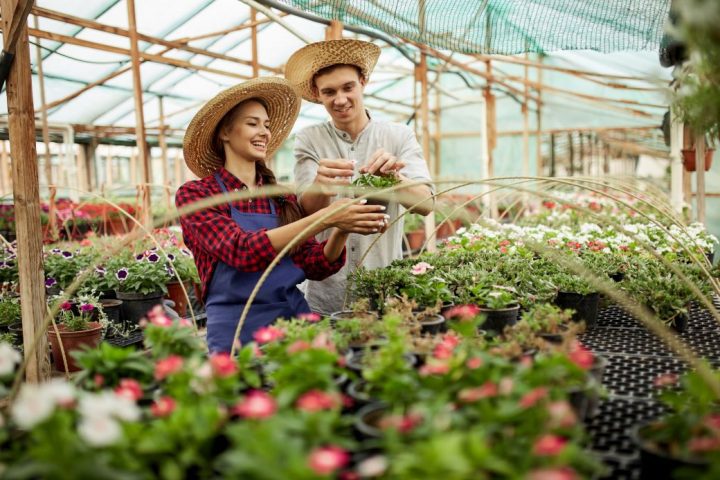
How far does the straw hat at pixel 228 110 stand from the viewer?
6.37 ft

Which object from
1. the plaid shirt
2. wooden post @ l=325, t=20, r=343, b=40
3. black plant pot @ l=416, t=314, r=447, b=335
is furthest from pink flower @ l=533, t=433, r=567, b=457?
wooden post @ l=325, t=20, r=343, b=40

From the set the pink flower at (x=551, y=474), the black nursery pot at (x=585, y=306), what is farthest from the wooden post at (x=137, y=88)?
the pink flower at (x=551, y=474)

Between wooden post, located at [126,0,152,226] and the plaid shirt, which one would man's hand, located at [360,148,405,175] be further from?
wooden post, located at [126,0,152,226]

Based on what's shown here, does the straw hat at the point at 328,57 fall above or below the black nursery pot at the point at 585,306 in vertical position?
above

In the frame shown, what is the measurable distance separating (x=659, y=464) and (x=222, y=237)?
1277 mm

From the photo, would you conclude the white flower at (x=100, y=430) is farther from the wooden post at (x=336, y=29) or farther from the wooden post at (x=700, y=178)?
the wooden post at (x=700, y=178)

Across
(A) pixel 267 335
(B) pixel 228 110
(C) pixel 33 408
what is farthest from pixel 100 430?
(B) pixel 228 110

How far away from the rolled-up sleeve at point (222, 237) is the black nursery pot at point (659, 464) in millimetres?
1096

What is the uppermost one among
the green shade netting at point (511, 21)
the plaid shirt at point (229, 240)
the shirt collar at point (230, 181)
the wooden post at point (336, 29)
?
the wooden post at point (336, 29)

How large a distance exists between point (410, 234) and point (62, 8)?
4.29 meters

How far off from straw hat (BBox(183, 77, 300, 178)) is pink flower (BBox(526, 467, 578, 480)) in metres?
1.54

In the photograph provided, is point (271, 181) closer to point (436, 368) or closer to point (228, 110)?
point (228, 110)

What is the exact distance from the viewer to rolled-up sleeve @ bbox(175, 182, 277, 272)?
172 centimetres

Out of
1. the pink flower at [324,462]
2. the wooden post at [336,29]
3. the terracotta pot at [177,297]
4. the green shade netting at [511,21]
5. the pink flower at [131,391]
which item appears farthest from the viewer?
the terracotta pot at [177,297]
